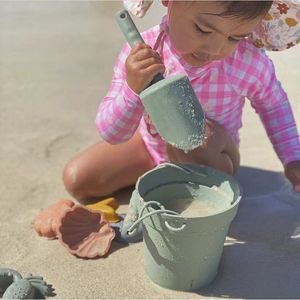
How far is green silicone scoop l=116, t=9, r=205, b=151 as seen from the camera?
5.55 ft

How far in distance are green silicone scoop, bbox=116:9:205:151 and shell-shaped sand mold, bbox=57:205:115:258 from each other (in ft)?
1.61

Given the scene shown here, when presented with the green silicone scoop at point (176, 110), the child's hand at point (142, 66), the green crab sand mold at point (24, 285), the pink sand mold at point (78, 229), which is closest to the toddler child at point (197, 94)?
the child's hand at point (142, 66)

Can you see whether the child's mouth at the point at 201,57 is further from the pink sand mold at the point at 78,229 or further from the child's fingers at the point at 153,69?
the pink sand mold at the point at 78,229

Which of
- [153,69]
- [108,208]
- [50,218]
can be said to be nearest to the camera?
[153,69]

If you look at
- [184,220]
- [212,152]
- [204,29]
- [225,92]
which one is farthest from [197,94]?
[184,220]

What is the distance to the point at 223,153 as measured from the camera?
221cm

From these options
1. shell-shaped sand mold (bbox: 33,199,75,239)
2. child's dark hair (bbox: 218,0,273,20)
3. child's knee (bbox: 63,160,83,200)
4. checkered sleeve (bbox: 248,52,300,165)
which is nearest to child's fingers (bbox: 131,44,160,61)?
child's dark hair (bbox: 218,0,273,20)

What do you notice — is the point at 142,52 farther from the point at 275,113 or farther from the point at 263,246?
the point at 263,246

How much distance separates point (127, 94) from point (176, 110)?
1.05 ft

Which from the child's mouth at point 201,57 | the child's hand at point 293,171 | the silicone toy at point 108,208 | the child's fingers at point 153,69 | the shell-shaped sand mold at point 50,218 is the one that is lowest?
the child's hand at point 293,171

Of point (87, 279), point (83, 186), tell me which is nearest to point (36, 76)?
point (83, 186)

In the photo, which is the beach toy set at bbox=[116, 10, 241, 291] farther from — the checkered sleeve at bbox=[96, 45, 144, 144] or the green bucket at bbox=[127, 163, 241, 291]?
the checkered sleeve at bbox=[96, 45, 144, 144]

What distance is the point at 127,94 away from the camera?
1.98 meters

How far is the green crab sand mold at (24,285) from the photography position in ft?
5.75
